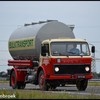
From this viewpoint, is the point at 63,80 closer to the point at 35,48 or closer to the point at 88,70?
the point at 88,70

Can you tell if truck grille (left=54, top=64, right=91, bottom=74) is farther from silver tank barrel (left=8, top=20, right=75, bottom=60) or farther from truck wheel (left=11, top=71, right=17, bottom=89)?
truck wheel (left=11, top=71, right=17, bottom=89)

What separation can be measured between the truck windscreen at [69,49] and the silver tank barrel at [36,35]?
2.08 metres

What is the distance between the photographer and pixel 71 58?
80.1 feet

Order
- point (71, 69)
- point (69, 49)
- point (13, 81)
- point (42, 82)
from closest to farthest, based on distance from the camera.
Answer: point (71, 69), point (69, 49), point (42, 82), point (13, 81)

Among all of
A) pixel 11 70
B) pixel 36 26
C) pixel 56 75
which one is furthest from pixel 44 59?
pixel 11 70

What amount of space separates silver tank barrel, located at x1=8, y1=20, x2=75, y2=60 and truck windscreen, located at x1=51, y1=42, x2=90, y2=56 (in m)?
2.08

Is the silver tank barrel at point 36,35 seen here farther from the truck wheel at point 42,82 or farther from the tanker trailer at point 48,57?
the truck wheel at point 42,82

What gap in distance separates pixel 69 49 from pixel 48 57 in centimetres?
115

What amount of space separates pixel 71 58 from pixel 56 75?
3.78 ft

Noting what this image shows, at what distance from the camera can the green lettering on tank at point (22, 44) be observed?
27703 millimetres

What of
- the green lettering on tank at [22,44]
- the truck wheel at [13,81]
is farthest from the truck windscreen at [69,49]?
the truck wheel at [13,81]

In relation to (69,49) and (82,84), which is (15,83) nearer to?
(82,84)

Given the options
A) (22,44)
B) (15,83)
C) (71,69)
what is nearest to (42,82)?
(71,69)

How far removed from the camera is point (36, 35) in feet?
88.8
